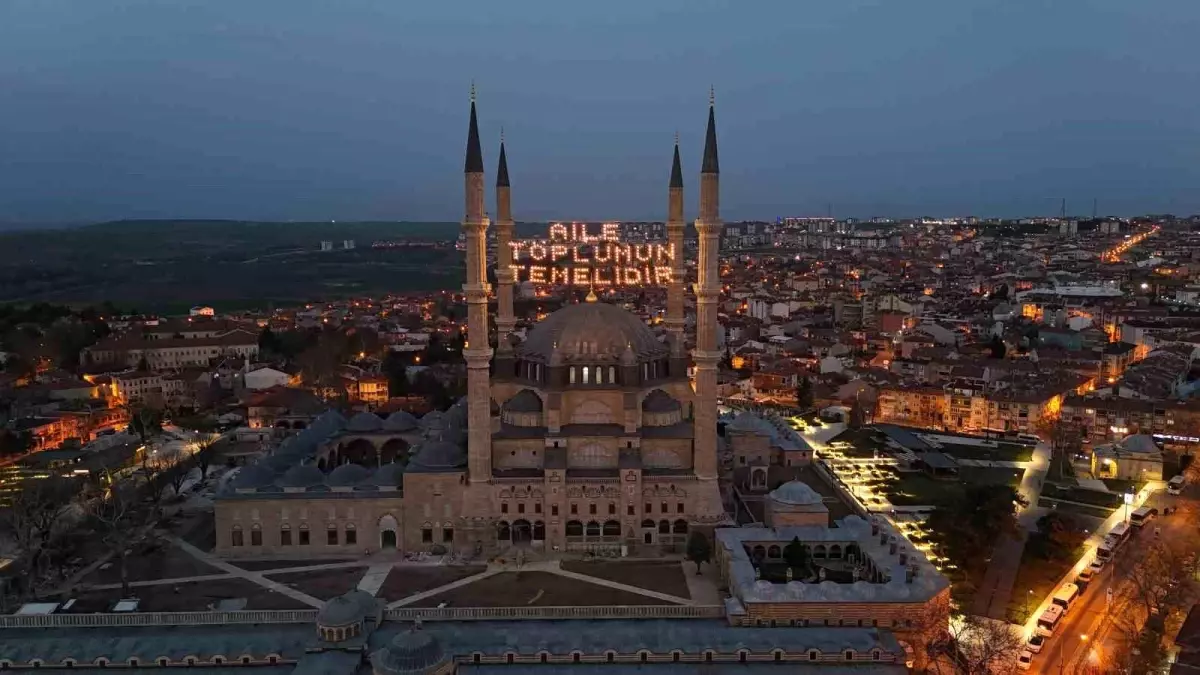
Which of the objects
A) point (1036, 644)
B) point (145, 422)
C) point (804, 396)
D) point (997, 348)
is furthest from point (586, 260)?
point (997, 348)

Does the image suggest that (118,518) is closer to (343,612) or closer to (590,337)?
(343,612)

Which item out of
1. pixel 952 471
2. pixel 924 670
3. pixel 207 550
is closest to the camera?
pixel 924 670

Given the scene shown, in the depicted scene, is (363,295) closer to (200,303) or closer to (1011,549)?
(200,303)

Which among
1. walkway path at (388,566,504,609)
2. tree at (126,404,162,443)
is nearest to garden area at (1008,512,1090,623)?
walkway path at (388,566,504,609)

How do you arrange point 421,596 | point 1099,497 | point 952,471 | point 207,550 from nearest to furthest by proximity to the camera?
point 421,596
point 207,550
point 1099,497
point 952,471

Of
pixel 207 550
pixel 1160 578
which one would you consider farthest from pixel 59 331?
pixel 1160 578

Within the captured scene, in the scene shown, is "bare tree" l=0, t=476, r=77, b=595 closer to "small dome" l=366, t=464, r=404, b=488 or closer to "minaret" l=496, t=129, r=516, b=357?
"small dome" l=366, t=464, r=404, b=488
